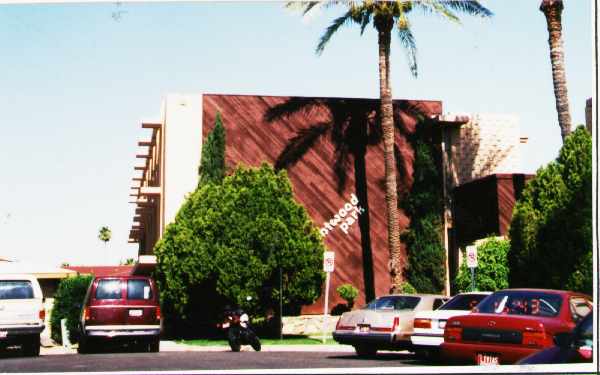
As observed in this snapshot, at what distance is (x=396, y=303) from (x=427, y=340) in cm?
219

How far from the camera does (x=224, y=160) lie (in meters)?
33.4

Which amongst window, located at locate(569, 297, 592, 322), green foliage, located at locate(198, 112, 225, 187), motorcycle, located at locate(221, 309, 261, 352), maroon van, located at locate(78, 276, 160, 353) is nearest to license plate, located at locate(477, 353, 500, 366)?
window, located at locate(569, 297, 592, 322)

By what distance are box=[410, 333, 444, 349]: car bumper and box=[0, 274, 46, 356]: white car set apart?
8.71 m

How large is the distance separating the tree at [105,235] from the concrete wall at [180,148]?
85220mm

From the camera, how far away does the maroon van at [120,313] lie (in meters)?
21.4

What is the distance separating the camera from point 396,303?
19344 millimetres

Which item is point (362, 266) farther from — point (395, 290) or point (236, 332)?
point (236, 332)

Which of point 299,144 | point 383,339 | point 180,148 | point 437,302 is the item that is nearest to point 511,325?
point 383,339

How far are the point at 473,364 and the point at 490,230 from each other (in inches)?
725

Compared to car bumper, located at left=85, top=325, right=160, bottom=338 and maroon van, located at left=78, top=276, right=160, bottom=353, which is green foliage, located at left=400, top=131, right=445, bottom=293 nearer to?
maroon van, located at left=78, top=276, right=160, bottom=353

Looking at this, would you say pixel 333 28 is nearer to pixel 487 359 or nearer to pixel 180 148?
pixel 180 148

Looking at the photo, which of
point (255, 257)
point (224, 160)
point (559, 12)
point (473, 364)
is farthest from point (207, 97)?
point (473, 364)

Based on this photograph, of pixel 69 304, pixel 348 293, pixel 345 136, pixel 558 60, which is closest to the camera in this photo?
pixel 558 60

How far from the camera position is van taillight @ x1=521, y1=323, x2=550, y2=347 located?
13102 millimetres
